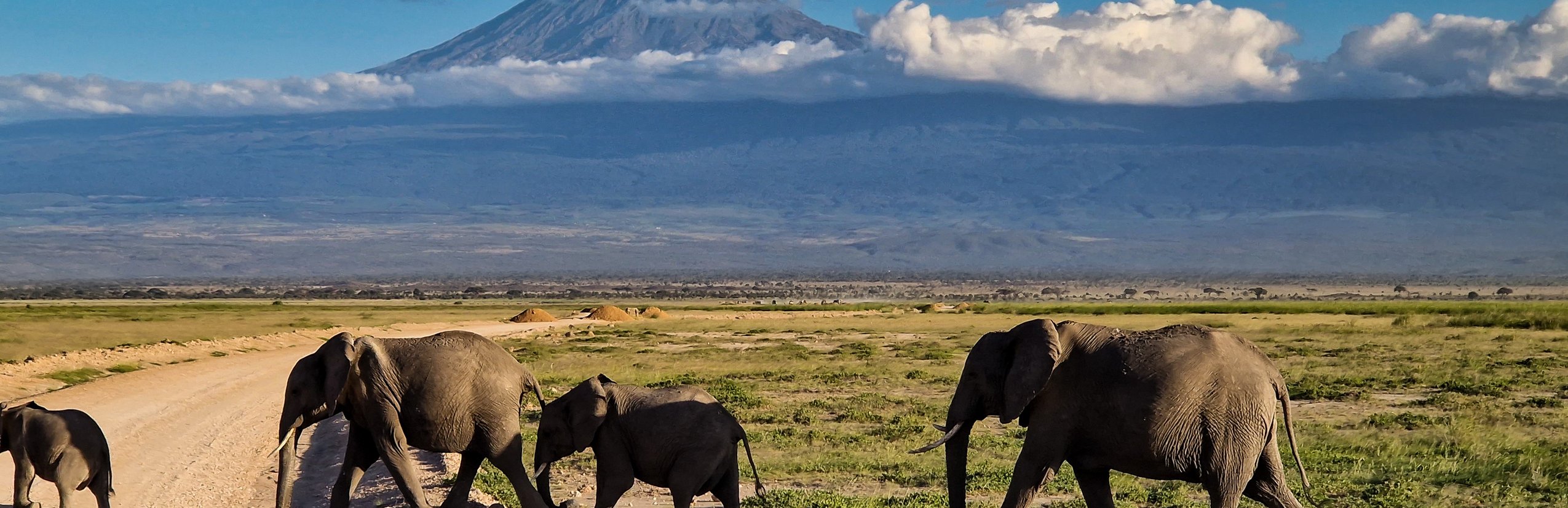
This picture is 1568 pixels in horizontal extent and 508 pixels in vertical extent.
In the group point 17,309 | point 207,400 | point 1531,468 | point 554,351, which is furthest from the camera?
point 17,309

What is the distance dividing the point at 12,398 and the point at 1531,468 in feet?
87.3

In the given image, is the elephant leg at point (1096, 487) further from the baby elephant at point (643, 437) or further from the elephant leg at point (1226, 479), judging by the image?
the baby elephant at point (643, 437)

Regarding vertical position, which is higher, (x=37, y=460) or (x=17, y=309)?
(x=37, y=460)

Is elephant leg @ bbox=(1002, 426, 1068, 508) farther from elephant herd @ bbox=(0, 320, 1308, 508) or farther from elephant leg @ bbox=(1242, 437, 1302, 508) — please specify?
elephant leg @ bbox=(1242, 437, 1302, 508)

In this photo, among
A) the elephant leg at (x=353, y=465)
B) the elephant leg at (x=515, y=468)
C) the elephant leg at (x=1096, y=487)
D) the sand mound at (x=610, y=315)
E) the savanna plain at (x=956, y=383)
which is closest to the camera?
the elephant leg at (x=1096, y=487)

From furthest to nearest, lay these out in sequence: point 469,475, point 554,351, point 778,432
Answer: point 554,351
point 778,432
point 469,475

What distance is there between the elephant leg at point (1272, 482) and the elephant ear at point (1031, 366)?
6.41 ft

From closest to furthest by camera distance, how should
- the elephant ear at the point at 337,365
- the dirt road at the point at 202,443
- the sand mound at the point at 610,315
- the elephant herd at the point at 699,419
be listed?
the elephant herd at the point at 699,419 → the elephant ear at the point at 337,365 → the dirt road at the point at 202,443 → the sand mound at the point at 610,315

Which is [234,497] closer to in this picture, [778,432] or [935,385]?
[778,432]

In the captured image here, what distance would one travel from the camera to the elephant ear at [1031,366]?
1090 centimetres

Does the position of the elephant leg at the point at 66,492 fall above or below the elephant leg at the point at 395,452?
below

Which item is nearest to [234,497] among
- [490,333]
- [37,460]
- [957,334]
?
[37,460]

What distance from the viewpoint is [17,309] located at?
280 feet

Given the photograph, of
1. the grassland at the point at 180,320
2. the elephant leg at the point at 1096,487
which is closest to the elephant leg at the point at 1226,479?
the elephant leg at the point at 1096,487
